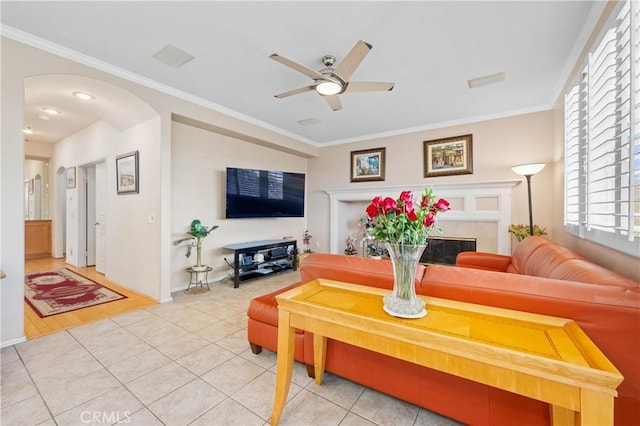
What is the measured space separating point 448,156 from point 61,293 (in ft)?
19.8

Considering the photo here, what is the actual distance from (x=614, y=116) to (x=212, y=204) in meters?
4.43

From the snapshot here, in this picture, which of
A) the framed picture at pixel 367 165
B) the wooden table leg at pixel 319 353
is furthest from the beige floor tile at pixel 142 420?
the framed picture at pixel 367 165

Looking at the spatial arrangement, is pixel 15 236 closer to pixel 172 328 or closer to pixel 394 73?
pixel 172 328

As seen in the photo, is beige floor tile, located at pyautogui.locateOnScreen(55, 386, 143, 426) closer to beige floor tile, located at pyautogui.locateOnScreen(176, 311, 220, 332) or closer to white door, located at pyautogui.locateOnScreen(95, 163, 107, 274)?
beige floor tile, located at pyautogui.locateOnScreen(176, 311, 220, 332)

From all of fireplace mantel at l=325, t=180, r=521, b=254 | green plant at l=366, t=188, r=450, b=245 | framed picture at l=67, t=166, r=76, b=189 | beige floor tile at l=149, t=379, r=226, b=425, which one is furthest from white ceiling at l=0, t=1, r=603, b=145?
beige floor tile at l=149, t=379, r=226, b=425

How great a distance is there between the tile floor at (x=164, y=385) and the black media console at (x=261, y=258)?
1.53m

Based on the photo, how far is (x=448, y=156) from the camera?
439 centimetres

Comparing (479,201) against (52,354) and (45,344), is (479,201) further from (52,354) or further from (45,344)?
(45,344)

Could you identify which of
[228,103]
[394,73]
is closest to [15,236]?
[228,103]

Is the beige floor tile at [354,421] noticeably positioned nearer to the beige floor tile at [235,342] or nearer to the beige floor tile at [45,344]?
the beige floor tile at [235,342]

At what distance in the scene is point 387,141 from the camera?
16.3 ft

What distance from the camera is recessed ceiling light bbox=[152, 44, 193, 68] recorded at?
242cm

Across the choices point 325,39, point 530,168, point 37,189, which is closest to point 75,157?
point 37,189

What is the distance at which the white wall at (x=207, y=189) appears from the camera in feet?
12.3
